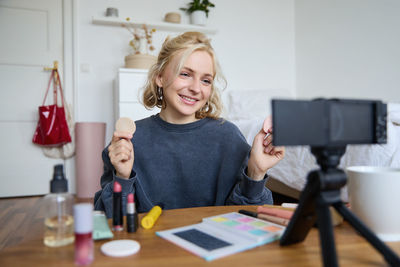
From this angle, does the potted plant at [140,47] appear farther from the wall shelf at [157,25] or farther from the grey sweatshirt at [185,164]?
the grey sweatshirt at [185,164]

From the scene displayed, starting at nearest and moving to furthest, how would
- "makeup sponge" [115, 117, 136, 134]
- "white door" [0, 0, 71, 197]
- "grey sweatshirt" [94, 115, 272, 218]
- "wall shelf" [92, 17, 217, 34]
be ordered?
"makeup sponge" [115, 117, 136, 134] < "grey sweatshirt" [94, 115, 272, 218] < "white door" [0, 0, 71, 197] < "wall shelf" [92, 17, 217, 34]

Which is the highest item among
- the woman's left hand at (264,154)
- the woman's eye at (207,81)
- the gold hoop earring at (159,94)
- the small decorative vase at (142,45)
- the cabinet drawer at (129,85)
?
the small decorative vase at (142,45)

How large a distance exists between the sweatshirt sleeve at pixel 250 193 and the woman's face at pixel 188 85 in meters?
0.30

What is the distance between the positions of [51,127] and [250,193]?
244cm

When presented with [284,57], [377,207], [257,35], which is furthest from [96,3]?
[377,207]

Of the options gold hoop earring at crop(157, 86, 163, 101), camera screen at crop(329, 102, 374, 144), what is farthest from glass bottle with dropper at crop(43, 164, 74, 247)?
gold hoop earring at crop(157, 86, 163, 101)

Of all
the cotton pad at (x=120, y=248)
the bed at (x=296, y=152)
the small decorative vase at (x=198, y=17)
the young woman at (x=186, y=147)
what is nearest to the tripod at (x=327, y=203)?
the cotton pad at (x=120, y=248)

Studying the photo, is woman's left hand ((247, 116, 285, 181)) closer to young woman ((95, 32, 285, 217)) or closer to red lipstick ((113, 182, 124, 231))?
young woman ((95, 32, 285, 217))

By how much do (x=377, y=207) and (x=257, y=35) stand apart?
335 cm

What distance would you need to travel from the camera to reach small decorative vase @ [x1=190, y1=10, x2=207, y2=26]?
10.5ft

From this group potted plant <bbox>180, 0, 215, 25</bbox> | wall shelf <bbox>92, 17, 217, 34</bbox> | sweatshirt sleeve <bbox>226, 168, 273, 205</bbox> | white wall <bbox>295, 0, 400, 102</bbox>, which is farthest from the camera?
potted plant <bbox>180, 0, 215, 25</bbox>

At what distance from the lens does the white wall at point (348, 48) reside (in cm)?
252

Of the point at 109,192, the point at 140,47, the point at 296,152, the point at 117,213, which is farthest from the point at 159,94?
the point at 140,47

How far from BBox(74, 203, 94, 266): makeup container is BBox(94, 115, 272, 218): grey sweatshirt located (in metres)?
0.47
